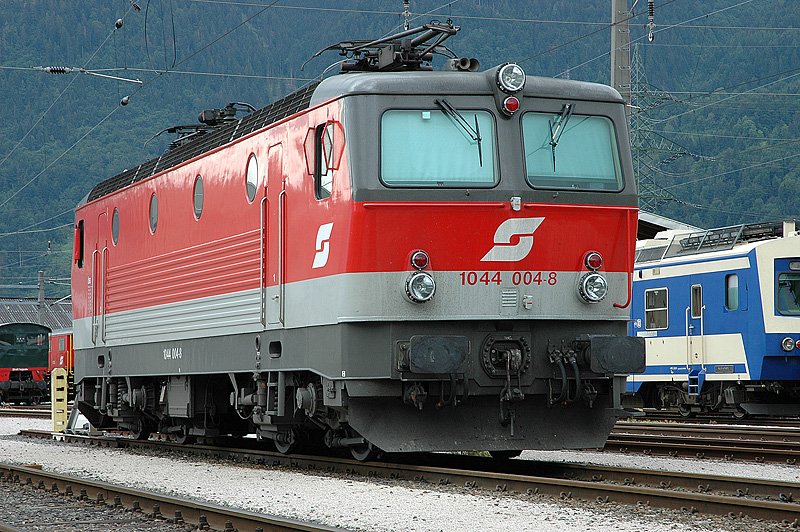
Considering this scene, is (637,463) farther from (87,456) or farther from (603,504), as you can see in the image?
(87,456)

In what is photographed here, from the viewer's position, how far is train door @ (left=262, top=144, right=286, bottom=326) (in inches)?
530

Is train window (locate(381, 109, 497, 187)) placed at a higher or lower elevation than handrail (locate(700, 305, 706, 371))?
higher

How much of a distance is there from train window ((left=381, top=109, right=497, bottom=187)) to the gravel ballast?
9.18ft

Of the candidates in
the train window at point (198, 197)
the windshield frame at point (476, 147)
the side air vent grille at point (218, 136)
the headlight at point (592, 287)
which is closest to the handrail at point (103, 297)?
the side air vent grille at point (218, 136)

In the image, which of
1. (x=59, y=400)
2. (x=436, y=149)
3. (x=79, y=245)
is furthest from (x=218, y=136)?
Answer: (x=59, y=400)

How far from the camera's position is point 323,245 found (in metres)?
12.5

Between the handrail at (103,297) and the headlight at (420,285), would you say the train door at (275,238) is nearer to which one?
the headlight at (420,285)

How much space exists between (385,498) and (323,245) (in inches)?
107

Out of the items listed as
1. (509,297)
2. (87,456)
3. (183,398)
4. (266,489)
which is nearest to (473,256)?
(509,297)

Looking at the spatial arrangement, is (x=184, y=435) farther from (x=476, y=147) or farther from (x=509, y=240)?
(x=476, y=147)

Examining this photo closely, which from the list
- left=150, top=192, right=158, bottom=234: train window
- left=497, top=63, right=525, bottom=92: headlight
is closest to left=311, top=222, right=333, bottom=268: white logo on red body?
left=497, top=63, right=525, bottom=92: headlight

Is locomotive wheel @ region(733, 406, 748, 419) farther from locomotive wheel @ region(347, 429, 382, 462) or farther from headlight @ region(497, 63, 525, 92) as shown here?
headlight @ region(497, 63, 525, 92)

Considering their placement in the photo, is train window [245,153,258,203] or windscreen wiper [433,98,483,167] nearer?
windscreen wiper [433,98,483,167]

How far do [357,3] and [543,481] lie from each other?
170 meters
